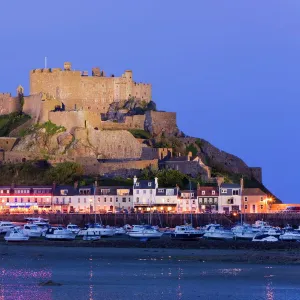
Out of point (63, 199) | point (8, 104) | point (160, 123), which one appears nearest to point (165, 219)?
point (63, 199)

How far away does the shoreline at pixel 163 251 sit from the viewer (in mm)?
45781

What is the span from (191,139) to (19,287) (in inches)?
2392

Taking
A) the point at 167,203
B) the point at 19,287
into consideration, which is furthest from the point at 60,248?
the point at 167,203

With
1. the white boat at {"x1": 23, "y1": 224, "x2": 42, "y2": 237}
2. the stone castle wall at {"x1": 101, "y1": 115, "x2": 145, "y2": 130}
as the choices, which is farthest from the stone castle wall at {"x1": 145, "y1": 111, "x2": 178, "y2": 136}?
the white boat at {"x1": 23, "y1": 224, "x2": 42, "y2": 237}

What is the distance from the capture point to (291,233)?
61.0 meters

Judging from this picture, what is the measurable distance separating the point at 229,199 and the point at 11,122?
27217 mm

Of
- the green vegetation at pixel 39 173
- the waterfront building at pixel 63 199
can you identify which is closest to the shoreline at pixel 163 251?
the waterfront building at pixel 63 199

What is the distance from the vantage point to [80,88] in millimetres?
96250

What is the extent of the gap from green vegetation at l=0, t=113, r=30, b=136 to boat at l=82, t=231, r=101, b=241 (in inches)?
1353

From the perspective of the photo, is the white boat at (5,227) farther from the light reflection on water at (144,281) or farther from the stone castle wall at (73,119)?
the light reflection on water at (144,281)

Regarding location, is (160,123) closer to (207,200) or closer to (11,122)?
(11,122)

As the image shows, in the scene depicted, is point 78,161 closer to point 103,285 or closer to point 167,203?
point 167,203

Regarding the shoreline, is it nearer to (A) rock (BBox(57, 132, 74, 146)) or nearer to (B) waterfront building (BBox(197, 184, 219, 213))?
(B) waterfront building (BBox(197, 184, 219, 213))

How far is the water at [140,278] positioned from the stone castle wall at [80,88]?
47.8 meters
